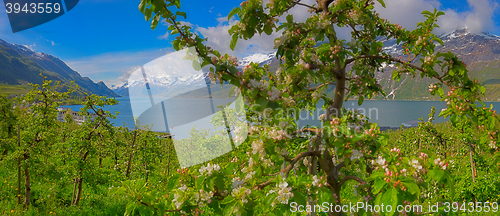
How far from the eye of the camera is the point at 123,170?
6.86 meters

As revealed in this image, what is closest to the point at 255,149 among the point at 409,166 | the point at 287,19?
the point at 409,166

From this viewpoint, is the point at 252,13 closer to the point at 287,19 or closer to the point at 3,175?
the point at 287,19

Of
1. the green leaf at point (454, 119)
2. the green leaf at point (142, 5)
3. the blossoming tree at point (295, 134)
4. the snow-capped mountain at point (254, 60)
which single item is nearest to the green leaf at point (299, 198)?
the blossoming tree at point (295, 134)

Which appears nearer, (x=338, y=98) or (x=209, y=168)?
(x=209, y=168)

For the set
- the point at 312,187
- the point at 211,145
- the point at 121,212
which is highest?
the point at 312,187

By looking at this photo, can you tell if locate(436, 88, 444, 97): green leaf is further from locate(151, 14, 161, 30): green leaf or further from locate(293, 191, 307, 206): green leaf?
locate(151, 14, 161, 30): green leaf

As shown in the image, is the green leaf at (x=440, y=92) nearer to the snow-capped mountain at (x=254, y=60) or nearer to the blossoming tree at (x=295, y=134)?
the blossoming tree at (x=295, y=134)

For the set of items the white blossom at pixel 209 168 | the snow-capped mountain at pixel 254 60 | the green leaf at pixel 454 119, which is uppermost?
the snow-capped mountain at pixel 254 60

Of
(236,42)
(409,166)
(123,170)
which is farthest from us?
(123,170)

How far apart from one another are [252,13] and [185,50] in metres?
0.65

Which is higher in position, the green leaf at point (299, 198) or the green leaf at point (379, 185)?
the green leaf at point (379, 185)

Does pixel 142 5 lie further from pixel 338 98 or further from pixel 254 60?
pixel 338 98

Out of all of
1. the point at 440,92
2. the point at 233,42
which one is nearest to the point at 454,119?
the point at 440,92

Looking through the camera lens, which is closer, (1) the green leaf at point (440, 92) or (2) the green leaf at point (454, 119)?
(2) the green leaf at point (454, 119)
